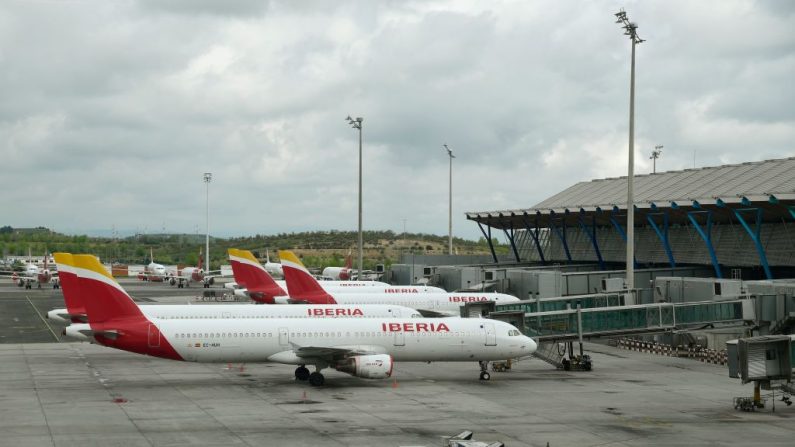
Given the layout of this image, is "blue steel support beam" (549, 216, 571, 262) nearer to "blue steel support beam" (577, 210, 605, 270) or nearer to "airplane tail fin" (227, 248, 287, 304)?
"blue steel support beam" (577, 210, 605, 270)

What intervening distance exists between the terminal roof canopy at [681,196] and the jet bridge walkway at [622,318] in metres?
12.9

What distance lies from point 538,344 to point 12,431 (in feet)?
105

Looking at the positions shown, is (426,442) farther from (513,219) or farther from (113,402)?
(513,219)

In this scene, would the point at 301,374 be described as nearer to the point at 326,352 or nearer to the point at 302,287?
the point at 326,352

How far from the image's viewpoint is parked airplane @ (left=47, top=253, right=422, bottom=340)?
50.3 meters

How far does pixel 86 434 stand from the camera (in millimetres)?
35375

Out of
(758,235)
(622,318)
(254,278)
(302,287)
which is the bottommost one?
(622,318)

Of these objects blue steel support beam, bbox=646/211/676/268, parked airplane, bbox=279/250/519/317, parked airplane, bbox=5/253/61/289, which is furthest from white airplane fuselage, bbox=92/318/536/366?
parked airplane, bbox=5/253/61/289

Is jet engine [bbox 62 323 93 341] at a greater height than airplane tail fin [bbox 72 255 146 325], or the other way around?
airplane tail fin [bbox 72 255 146 325]

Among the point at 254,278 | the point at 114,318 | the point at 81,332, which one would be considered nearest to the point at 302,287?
the point at 254,278

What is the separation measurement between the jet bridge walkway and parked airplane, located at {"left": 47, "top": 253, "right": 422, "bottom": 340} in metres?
11.8

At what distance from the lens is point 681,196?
92.1 metres

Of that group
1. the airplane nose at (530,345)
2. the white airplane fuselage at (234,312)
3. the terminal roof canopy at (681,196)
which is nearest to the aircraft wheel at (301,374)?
the white airplane fuselage at (234,312)

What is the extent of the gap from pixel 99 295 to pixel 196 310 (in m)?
13.6
